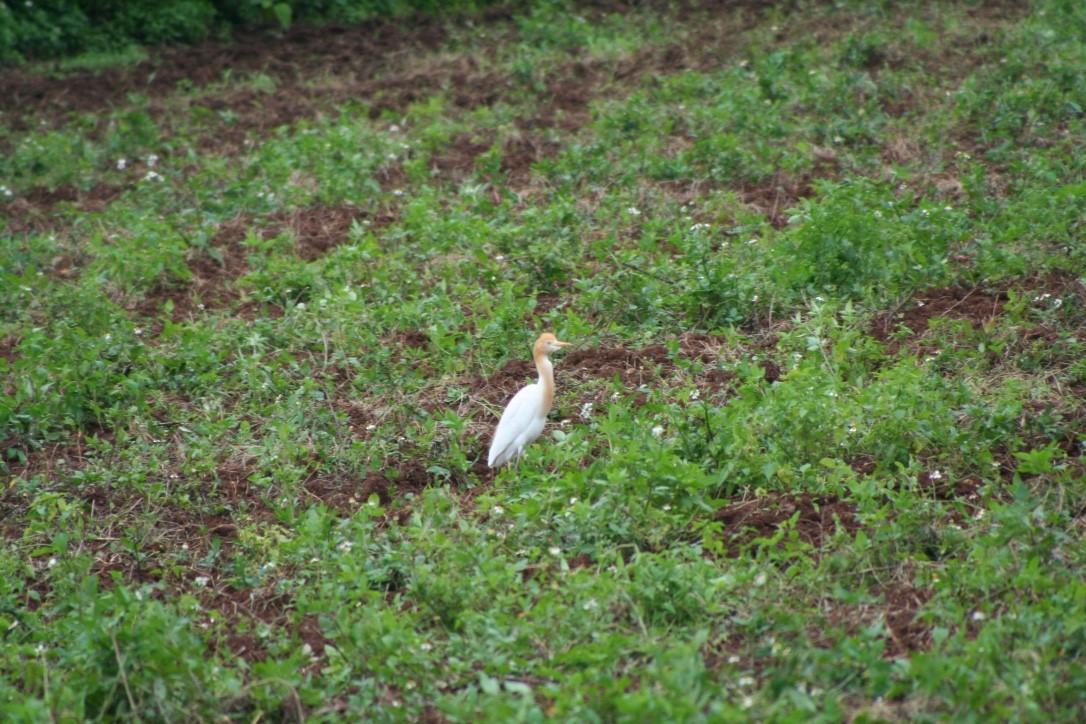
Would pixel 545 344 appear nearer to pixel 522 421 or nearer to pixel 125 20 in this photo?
pixel 522 421

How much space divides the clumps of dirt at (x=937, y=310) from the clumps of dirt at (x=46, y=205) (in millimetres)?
5901

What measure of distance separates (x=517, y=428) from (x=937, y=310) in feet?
8.46

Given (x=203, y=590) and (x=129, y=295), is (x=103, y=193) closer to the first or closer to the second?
(x=129, y=295)

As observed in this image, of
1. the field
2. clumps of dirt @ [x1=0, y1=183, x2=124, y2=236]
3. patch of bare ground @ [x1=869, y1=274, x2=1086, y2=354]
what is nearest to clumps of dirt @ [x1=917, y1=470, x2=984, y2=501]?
the field

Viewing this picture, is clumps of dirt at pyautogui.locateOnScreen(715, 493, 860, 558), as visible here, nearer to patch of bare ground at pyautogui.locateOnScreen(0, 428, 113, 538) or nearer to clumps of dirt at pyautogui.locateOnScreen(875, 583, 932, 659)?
clumps of dirt at pyautogui.locateOnScreen(875, 583, 932, 659)

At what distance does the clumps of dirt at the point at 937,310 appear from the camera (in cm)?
609

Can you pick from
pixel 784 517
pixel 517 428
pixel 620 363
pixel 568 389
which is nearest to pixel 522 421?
pixel 517 428

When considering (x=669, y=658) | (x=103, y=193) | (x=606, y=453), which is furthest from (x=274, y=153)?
(x=669, y=658)

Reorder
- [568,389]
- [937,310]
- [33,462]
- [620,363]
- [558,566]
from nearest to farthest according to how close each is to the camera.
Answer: [558,566] < [33,462] < [568,389] < [620,363] < [937,310]

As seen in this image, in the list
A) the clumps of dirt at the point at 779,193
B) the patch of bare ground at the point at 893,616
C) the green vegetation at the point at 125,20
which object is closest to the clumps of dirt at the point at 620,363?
the clumps of dirt at the point at 779,193

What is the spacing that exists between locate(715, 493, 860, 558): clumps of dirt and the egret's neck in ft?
3.17

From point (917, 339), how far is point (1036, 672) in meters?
2.71

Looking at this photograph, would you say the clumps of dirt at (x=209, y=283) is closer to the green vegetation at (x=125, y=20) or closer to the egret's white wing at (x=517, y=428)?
the egret's white wing at (x=517, y=428)

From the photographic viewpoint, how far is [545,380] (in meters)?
5.29
